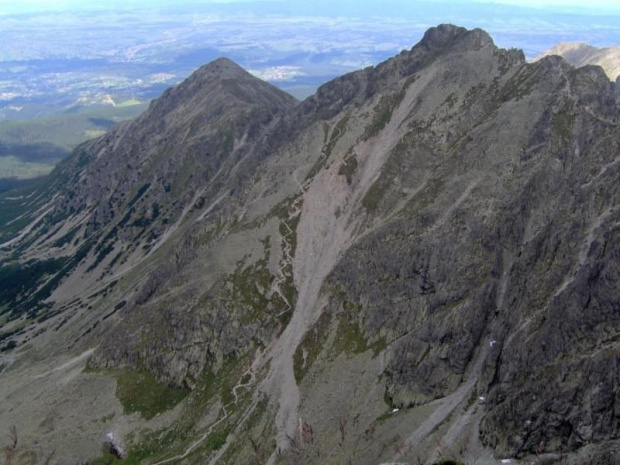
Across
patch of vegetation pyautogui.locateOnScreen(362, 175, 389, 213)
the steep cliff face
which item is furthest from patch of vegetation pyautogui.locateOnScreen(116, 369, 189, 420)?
patch of vegetation pyautogui.locateOnScreen(362, 175, 389, 213)

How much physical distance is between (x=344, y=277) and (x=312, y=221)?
126 feet

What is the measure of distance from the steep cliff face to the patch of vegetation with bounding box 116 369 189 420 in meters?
2.59

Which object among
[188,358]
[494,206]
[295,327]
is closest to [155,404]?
[188,358]

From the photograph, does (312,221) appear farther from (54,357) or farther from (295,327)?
(54,357)

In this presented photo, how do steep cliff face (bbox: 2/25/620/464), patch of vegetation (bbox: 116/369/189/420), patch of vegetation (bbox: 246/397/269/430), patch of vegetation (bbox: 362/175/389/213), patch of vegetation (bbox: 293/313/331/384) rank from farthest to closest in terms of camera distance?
patch of vegetation (bbox: 362/175/389/213) < patch of vegetation (bbox: 116/369/189/420) < patch of vegetation (bbox: 293/313/331/384) < patch of vegetation (bbox: 246/397/269/430) < steep cliff face (bbox: 2/25/620/464)

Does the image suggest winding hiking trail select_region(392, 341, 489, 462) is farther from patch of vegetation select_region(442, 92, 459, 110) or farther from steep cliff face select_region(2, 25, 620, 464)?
patch of vegetation select_region(442, 92, 459, 110)

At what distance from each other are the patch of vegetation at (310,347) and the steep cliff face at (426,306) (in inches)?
16.6

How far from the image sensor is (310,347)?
142 meters

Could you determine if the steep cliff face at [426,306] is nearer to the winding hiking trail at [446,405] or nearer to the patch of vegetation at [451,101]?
the winding hiking trail at [446,405]

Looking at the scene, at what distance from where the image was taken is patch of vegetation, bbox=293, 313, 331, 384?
136250 mm

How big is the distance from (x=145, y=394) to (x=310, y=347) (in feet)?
169

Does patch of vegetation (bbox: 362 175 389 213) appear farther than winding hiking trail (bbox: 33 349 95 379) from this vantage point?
No

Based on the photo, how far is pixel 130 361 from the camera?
166 m

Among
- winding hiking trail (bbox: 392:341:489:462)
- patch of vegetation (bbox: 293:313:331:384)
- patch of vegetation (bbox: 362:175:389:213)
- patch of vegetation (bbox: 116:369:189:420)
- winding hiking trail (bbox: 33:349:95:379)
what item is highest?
patch of vegetation (bbox: 362:175:389:213)
